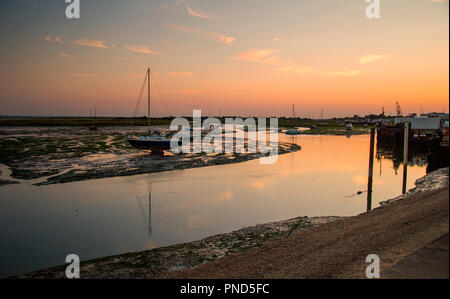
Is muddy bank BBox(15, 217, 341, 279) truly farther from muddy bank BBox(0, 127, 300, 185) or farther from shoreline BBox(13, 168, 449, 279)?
muddy bank BBox(0, 127, 300, 185)

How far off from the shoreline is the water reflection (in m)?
0.86

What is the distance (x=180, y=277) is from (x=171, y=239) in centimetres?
391

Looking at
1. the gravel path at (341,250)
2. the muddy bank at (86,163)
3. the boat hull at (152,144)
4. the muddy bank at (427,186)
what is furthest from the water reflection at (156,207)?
the boat hull at (152,144)

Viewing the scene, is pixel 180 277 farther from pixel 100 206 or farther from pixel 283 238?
pixel 100 206

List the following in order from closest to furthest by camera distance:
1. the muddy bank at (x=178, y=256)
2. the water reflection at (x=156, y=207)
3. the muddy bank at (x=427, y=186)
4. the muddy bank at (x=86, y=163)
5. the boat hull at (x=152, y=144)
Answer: the muddy bank at (x=178, y=256)
the water reflection at (x=156, y=207)
the muddy bank at (x=427, y=186)
the muddy bank at (x=86, y=163)
the boat hull at (x=152, y=144)

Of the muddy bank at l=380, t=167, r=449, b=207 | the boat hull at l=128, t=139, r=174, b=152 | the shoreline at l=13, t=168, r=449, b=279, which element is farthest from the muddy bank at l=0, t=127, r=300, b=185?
the muddy bank at l=380, t=167, r=449, b=207

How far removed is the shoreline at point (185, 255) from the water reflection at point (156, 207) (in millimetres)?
856

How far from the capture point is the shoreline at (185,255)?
8.96 metres

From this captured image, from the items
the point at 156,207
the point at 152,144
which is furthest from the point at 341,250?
the point at 152,144

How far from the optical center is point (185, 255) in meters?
10.2

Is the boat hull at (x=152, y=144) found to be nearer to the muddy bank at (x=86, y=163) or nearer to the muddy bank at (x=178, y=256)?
the muddy bank at (x=86, y=163)

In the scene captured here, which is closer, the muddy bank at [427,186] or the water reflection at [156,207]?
the water reflection at [156,207]

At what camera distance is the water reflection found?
37.8ft
